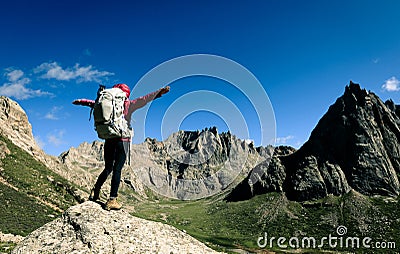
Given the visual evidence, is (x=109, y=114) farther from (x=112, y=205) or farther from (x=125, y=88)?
(x=112, y=205)

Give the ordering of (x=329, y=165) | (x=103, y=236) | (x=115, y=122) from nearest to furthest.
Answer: (x=103, y=236)
(x=115, y=122)
(x=329, y=165)

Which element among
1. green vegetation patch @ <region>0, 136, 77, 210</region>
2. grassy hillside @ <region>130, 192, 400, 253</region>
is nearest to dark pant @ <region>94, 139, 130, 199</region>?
green vegetation patch @ <region>0, 136, 77, 210</region>

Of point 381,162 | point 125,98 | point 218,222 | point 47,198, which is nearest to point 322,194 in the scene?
point 381,162

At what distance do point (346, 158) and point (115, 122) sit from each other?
180 m

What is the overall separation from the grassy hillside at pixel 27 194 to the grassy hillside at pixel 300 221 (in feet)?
147

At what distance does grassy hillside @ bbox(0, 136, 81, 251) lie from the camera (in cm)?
6731

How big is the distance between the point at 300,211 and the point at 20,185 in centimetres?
12174

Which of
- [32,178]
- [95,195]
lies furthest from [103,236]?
[32,178]

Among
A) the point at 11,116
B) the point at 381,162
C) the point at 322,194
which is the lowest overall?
the point at 322,194

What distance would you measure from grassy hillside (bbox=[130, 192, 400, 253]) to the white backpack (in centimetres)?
10548

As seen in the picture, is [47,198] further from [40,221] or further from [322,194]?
[322,194]

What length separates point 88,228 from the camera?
23.2ft

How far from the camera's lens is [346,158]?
16512 cm

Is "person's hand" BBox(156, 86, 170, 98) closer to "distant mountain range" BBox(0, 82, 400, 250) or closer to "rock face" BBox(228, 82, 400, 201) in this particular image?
"distant mountain range" BBox(0, 82, 400, 250)
